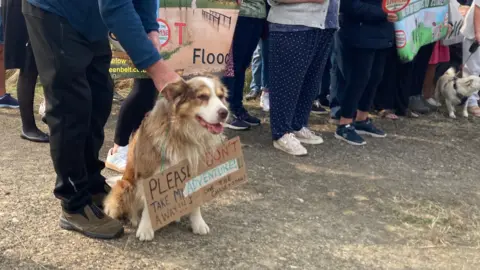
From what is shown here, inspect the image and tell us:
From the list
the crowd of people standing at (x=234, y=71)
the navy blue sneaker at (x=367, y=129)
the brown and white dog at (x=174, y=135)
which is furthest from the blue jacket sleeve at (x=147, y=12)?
the navy blue sneaker at (x=367, y=129)

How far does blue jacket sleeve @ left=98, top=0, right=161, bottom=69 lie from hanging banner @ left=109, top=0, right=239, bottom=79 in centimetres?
184

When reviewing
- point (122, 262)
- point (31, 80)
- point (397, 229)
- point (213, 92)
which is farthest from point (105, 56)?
point (397, 229)

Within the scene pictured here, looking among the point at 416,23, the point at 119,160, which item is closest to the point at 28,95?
the point at 119,160

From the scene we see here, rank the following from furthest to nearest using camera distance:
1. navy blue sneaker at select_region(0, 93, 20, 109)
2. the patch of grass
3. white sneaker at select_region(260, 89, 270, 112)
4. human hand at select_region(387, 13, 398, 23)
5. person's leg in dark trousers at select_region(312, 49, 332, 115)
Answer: person's leg in dark trousers at select_region(312, 49, 332, 115) < white sneaker at select_region(260, 89, 270, 112) < navy blue sneaker at select_region(0, 93, 20, 109) < human hand at select_region(387, 13, 398, 23) < the patch of grass

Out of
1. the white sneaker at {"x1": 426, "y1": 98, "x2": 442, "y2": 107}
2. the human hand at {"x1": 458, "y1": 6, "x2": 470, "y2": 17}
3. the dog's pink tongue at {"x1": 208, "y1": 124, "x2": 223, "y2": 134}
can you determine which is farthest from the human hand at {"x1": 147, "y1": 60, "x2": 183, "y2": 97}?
the white sneaker at {"x1": 426, "y1": 98, "x2": 442, "y2": 107}

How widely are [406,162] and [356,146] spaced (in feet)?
1.64

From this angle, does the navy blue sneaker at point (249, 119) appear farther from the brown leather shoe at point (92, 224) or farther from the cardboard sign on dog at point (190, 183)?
the brown leather shoe at point (92, 224)

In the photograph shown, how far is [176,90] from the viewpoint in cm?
262

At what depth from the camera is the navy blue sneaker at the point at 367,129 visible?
17.5ft

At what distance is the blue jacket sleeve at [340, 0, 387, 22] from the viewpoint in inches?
180

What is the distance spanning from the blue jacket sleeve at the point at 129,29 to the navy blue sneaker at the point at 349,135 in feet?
9.87

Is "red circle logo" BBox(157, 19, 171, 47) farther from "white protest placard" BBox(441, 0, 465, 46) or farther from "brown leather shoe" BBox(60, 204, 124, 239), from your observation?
"white protest placard" BBox(441, 0, 465, 46)

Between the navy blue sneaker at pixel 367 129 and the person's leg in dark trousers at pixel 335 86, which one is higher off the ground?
the person's leg in dark trousers at pixel 335 86

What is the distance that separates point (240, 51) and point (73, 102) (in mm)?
2535
